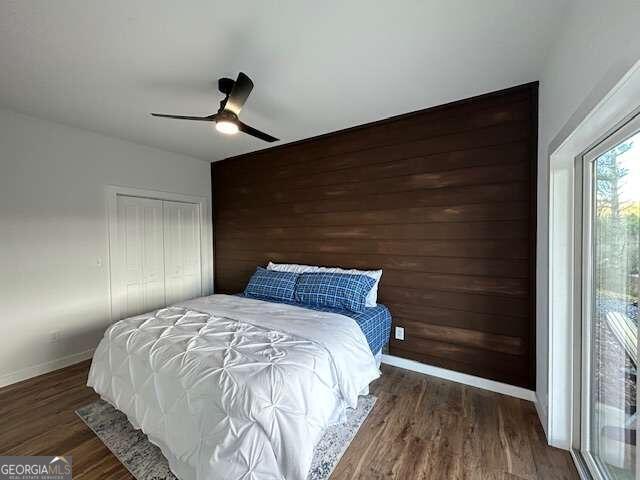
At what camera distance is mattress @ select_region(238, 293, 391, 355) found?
2.32 m

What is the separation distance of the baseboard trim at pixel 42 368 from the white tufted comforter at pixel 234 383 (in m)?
1.24

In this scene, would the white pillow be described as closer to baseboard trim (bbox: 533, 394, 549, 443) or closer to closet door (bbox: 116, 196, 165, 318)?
baseboard trim (bbox: 533, 394, 549, 443)

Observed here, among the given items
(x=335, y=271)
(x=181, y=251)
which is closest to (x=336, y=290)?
(x=335, y=271)

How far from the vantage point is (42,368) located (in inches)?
106

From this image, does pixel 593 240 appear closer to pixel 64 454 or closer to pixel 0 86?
pixel 64 454

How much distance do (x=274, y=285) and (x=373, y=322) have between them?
1.14m

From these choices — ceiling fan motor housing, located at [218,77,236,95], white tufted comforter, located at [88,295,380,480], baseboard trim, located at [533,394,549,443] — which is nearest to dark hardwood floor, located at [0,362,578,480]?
baseboard trim, located at [533,394,549,443]

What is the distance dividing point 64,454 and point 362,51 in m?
3.11

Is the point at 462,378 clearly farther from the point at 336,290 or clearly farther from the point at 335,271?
the point at 335,271

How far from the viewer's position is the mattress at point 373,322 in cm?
232

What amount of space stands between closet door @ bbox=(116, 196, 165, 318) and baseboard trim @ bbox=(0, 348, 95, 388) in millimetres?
517

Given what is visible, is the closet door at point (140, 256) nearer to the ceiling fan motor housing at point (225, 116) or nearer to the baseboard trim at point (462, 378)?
the ceiling fan motor housing at point (225, 116)

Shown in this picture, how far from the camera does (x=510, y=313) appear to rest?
2242 millimetres

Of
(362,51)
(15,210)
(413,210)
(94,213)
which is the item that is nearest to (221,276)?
(94,213)
